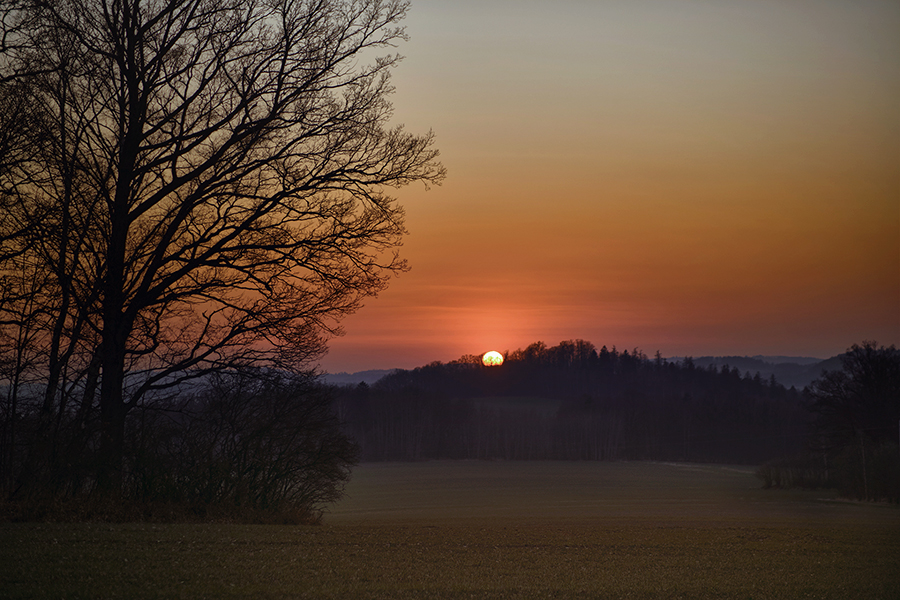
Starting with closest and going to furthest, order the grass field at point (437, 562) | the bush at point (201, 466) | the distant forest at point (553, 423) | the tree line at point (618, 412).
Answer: the grass field at point (437, 562) < the bush at point (201, 466) < the tree line at point (618, 412) < the distant forest at point (553, 423)

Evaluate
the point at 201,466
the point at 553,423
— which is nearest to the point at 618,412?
the point at 553,423

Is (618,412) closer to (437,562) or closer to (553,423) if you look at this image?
(553,423)

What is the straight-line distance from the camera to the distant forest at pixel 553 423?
399 feet

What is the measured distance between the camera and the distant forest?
4793 inches

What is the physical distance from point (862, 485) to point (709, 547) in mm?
47296

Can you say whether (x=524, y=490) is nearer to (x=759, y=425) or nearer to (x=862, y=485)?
(x=862, y=485)

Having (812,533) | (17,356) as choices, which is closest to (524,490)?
(812,533)

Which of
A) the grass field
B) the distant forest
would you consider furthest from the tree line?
the grass field

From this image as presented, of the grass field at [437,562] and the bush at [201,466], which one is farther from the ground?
the bush at [201,466]

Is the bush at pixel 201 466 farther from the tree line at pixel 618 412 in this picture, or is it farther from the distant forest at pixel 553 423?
the distant forest at pixel 553 423

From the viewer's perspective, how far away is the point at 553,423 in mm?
134375

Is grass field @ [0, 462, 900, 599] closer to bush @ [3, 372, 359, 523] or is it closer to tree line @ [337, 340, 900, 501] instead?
bush @ [3, 372, 359, 523]

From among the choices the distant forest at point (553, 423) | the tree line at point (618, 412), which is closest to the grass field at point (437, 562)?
the tree line at point (618, 412)

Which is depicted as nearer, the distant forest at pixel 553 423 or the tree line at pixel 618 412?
the tree line at pixel 618 412
